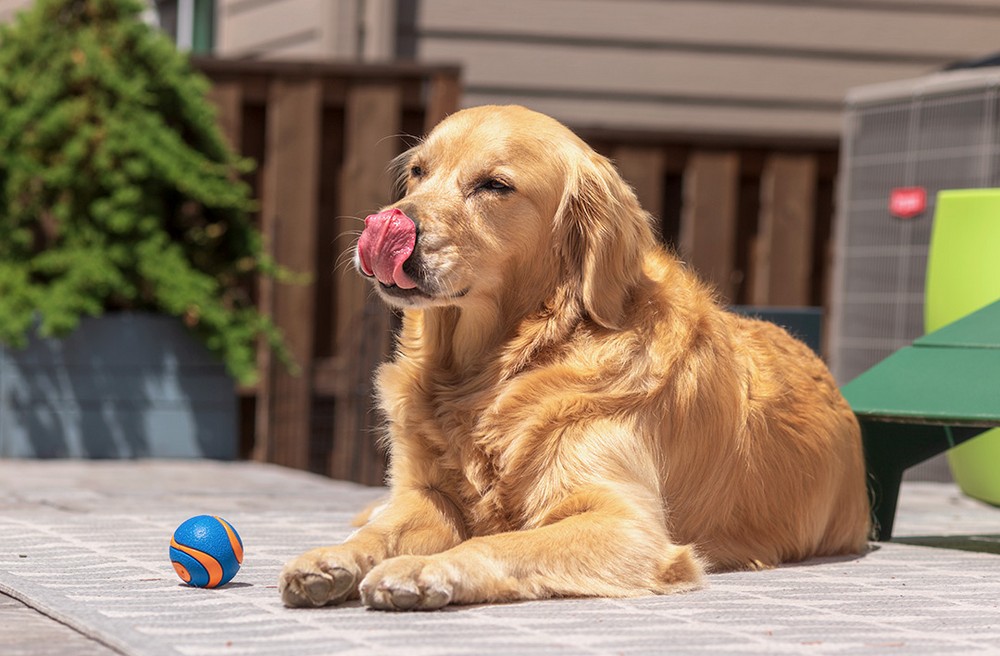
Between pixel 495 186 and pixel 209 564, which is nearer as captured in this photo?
pixel 209 564

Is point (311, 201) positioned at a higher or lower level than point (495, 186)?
lower

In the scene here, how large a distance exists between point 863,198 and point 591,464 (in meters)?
3.61

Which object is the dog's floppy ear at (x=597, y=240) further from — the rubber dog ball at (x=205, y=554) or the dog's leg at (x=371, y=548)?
the rubber dog ball at (x=205, y=554)

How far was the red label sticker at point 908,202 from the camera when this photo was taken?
20.4 ft

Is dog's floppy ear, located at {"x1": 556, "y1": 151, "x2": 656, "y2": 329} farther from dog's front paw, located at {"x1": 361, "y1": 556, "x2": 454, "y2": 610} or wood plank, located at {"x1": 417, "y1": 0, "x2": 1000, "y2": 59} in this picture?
wood plank, located at {"x1": 417, "y1": 0, "x2": 1000, "y2": 59}

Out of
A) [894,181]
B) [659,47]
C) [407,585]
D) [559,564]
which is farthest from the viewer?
[659,47]

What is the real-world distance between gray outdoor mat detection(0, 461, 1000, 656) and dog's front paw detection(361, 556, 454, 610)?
1.4 inches

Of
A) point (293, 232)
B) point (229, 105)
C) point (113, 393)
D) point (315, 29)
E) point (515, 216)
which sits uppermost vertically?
point (315, 29)

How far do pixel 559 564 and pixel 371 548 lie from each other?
0.40m

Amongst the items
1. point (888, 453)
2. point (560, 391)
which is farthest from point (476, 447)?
point (888, 453)

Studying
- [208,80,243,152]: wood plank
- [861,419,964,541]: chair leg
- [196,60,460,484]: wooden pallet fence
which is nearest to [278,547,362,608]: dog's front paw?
[861,419,964,541]: chair leg

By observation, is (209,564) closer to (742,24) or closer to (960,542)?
(960,542)

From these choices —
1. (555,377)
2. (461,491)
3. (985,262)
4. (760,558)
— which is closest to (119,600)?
(461,491)

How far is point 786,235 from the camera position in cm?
786
